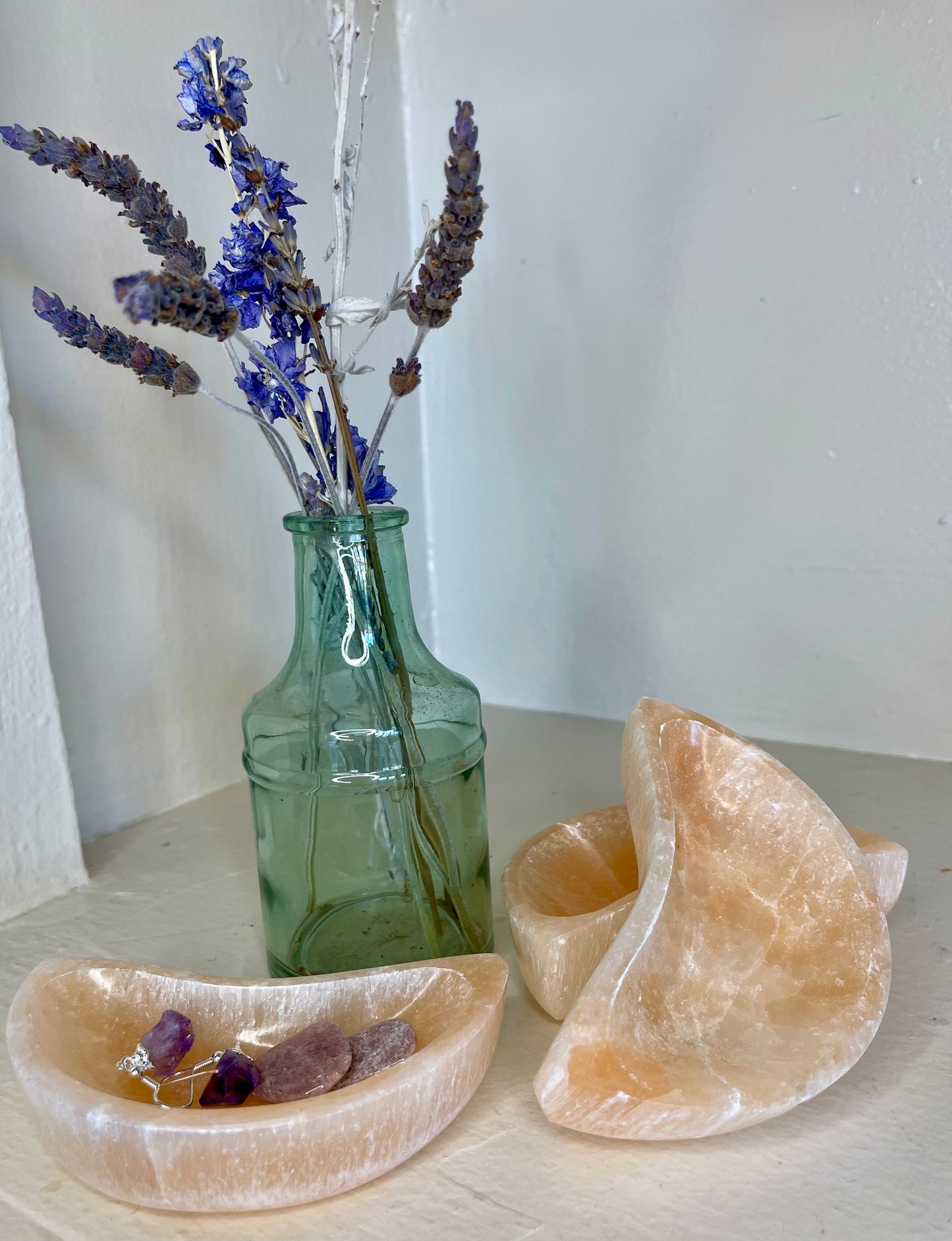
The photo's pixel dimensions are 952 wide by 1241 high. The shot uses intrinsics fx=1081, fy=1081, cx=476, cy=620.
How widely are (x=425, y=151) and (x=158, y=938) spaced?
2.19ft

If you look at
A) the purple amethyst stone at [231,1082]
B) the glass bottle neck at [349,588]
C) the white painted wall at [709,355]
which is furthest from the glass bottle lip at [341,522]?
the white painted wall at [709,355]

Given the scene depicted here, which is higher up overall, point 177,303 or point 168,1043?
point 177,303

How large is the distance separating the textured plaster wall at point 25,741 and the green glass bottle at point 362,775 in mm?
175

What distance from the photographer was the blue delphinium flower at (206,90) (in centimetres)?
41

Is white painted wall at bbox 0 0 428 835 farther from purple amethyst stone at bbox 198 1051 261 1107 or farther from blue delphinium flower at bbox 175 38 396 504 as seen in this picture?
purple amethyst stone at bbox 198 1051 261 1107

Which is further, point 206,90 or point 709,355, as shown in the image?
point 709,355

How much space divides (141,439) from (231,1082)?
45 centimetres

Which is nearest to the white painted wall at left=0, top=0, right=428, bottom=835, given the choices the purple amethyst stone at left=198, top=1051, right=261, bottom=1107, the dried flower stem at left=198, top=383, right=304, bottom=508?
the dried flower stem at left=198, top=383, right=304, bottom=508

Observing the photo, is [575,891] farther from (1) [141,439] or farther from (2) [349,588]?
(1) [141,439]

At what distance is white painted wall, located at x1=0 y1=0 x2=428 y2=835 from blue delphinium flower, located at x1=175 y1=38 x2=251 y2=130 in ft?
0.91

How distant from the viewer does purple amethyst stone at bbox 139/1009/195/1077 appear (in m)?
0.40

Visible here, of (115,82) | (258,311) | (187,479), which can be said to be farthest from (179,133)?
(258,311)

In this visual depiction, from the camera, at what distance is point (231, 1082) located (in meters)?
0.39

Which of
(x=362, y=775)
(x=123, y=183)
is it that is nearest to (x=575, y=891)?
(x=362, y=775)
